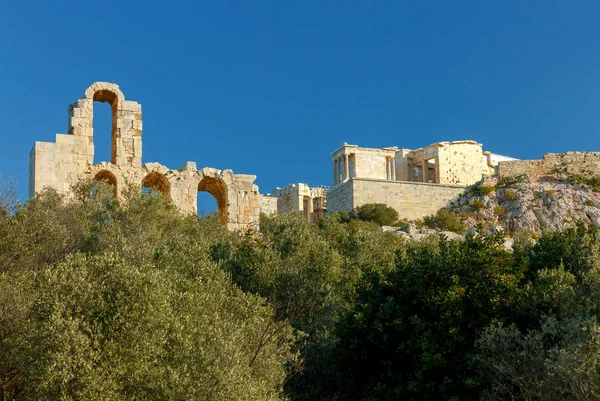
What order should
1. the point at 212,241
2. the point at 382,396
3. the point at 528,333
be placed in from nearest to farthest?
the point at 528,333 < the point at 382,396 < the point at 212,241

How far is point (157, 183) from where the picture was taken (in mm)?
35844

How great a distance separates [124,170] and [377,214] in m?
23.7

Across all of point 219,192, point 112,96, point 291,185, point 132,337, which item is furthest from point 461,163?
A: point 132,337

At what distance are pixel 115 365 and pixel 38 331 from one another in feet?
4.88

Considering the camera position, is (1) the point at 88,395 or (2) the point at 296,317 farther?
(2) the point at 296,317

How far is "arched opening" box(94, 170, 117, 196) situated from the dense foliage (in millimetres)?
9027

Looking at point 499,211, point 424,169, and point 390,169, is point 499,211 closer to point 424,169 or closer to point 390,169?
point 424,169

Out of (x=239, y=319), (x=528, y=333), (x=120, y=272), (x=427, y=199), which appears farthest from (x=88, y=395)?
(x=427, y=199)

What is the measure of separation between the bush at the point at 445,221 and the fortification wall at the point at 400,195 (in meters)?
2.42

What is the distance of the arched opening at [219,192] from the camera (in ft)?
116

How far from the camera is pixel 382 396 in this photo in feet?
60.1

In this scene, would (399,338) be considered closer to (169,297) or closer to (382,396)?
(382,396)

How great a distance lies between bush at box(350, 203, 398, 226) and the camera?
53.8m

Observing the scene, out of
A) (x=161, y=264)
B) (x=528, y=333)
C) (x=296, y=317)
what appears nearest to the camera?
(x=528, y=333)
